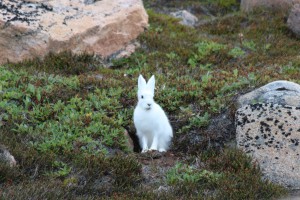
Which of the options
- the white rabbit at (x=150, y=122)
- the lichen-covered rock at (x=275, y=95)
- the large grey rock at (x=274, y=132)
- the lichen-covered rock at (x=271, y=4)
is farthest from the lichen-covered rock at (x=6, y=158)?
the lichen-covered rock at (x=271, y=4)

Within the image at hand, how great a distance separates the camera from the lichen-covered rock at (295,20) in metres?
17.8

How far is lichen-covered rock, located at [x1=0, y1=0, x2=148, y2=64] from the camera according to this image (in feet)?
49.2

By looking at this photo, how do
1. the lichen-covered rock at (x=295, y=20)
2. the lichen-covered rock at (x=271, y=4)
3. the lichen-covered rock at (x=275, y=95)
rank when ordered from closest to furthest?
the lichen-covered rock at (x=275, y=95)
the lichen-covered rock at (x=295, y=20)
the lichen-covered rock at (x=271, y=4)

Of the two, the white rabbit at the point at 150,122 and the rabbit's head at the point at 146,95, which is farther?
the white rabbit at the point at 150,122

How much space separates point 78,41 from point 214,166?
23.0 feet

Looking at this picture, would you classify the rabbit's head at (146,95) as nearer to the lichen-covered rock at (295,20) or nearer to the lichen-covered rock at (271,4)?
the lichen-covered rock at (295,20)

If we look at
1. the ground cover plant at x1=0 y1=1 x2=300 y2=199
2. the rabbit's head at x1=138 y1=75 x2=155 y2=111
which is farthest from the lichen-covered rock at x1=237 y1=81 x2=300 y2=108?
the rabbit's head at x1=138 y1=75 x2=155 y2=111

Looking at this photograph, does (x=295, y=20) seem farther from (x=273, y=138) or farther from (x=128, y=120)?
(x=273, y=138)

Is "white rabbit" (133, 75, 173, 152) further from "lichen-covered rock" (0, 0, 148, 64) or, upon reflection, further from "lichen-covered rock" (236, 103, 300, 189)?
"lichen-covered rock" (0, 0, 148, 64)

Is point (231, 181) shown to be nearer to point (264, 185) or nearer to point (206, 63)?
point (264, 185)

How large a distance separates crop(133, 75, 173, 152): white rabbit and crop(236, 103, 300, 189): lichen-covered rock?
1304mm

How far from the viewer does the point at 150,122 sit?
34.6 feet

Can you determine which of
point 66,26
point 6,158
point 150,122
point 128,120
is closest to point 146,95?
point 150,122

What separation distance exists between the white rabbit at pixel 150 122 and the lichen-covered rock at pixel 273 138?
1.30 meters
